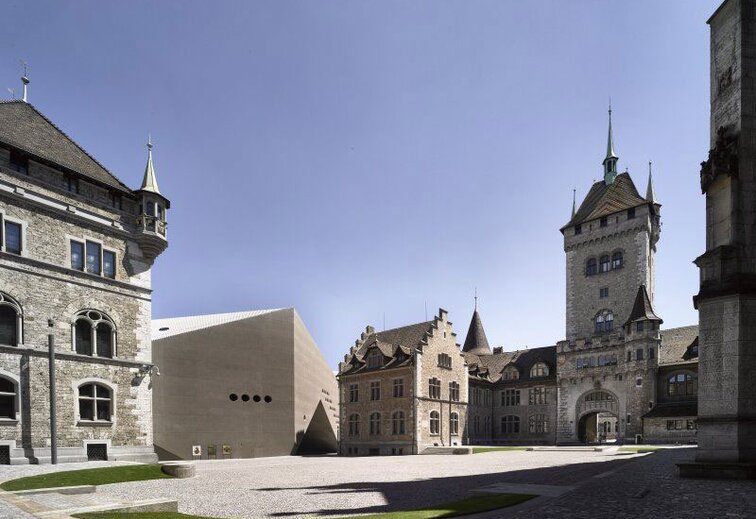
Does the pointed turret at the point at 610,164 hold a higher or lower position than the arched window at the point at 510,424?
higher

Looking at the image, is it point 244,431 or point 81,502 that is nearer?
point 81,502

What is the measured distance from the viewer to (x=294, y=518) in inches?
468

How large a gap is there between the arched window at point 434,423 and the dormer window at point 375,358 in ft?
23.4

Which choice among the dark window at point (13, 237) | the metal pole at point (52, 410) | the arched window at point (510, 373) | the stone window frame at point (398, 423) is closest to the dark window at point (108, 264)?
the dark window at point (13, 237)

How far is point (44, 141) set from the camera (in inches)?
1161

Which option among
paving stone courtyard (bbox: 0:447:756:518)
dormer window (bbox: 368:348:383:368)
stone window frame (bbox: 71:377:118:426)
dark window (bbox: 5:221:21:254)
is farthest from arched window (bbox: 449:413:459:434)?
dark window (bbox: 5:221:21:254)

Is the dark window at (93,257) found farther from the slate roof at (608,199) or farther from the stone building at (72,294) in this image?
the slate roof at (608,199)

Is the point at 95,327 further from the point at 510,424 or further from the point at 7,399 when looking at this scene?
the point at 510,424

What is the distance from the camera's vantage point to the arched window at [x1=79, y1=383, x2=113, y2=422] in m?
27.8

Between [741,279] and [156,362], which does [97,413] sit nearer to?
[156,362]

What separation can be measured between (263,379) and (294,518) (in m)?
35.2

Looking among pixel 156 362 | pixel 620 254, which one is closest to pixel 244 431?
pixel 156 362

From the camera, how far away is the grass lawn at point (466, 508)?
11.0m

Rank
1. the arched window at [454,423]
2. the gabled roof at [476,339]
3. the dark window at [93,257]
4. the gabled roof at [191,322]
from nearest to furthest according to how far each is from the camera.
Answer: the dark window at [93,257]
the gabled roof at [191,322]
the arched window at [454,423]
the gabled roof at [476,339]
